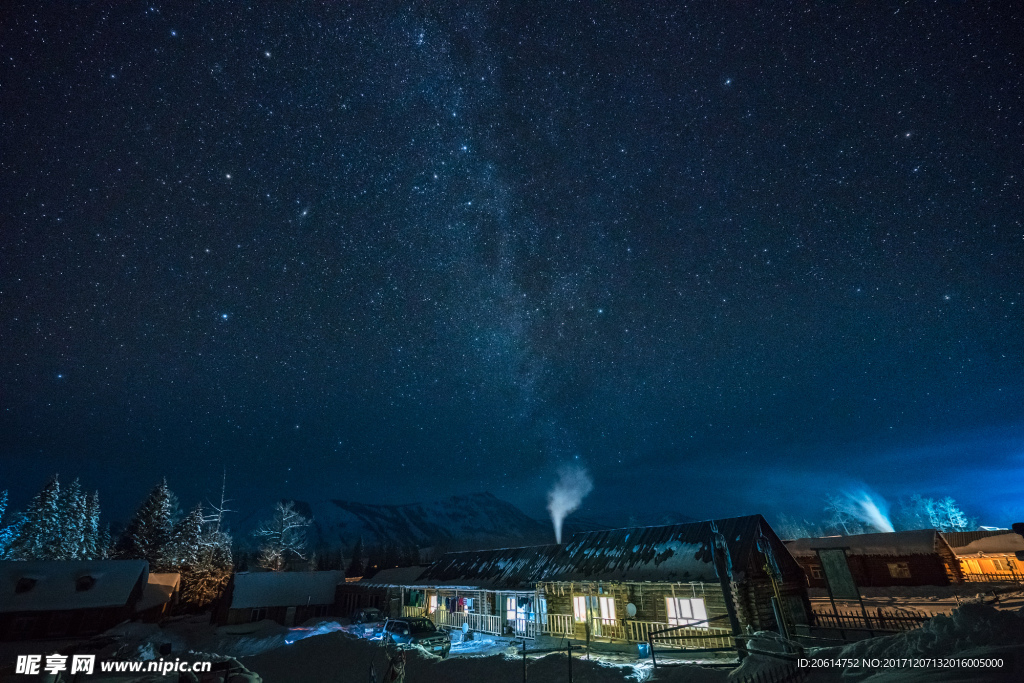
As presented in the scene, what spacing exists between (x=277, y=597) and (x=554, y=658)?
3555cm

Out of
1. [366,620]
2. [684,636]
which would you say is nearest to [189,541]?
[366,620]

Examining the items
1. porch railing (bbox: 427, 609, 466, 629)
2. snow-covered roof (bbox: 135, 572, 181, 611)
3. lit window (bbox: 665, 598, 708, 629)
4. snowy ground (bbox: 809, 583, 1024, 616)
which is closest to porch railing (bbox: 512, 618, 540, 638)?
porch railing (bbox: 427, 609, 466, 629)

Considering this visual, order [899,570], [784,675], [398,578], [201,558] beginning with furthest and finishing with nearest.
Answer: [201,558] < [398,578] < [899,570] < [784,675]

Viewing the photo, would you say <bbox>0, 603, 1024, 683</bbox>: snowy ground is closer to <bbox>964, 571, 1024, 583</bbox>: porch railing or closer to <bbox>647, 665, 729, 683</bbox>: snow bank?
<bbox>647, 665, 729, 683</bbox>: snow bank

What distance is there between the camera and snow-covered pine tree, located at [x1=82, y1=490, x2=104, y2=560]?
55.1 metres

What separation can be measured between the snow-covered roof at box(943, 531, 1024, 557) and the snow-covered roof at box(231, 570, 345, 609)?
221ft

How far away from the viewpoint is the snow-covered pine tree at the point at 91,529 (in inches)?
2169

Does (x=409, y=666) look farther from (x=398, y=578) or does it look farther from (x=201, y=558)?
(x=201, y=558)

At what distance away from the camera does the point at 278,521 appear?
6450 centimetres

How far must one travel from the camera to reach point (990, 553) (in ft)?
154

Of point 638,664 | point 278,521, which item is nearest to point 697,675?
point 638,664

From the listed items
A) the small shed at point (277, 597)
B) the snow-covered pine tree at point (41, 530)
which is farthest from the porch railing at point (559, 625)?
the snow-covered pine tree at point (41, 530)

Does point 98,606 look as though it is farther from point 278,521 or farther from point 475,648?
point 475,648

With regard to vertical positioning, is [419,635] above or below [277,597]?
below
